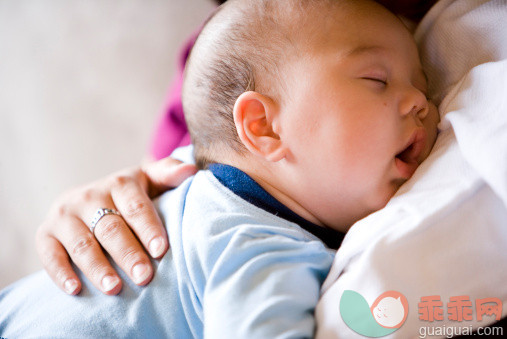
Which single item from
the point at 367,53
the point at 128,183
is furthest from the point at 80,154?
the point at 367,53

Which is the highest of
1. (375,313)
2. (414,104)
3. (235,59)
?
(235,59)

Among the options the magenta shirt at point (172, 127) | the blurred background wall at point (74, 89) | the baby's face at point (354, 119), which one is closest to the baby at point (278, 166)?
the baby's face at point (354, 119)

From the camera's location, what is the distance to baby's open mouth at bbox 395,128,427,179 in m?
0.77

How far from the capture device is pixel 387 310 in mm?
603

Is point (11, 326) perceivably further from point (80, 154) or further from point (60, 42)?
point (60, 42)

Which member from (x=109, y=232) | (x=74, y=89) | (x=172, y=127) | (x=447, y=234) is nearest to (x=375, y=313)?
(x=447, y=234)

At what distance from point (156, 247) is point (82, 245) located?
0.16 meters

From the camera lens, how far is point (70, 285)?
80cm

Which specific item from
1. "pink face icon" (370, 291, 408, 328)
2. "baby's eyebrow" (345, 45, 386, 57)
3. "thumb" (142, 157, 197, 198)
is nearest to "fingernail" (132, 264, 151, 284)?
"thumb" (142, 157, 197, 198)

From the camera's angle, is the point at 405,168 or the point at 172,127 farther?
the point at 172,127

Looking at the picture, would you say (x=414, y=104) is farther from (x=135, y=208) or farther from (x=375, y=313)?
(x=135, y=208)

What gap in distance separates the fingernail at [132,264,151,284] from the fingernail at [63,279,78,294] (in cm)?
12

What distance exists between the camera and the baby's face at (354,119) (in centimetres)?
75

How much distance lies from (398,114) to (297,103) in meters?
0.17
